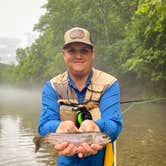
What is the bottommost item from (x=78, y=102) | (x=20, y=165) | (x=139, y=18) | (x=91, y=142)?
(x=20, y=165)

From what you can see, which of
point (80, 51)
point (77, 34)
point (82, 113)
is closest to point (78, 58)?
point (80, 51)

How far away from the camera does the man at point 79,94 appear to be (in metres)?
3.58

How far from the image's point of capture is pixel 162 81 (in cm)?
2981

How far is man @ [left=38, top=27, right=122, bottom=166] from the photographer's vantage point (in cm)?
358

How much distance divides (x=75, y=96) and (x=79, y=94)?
0.16 feet

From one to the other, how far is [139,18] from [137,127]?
13.5m

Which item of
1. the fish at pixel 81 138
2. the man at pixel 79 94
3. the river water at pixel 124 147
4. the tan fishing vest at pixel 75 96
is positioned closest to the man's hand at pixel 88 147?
the fish at pixel 81 138

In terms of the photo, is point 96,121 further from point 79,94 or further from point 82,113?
point 79,94

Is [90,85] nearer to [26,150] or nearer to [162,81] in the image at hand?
[26,150]

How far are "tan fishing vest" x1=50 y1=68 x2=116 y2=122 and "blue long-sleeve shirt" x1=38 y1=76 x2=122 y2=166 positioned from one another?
4cm

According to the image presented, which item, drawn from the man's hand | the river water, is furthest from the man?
the river water

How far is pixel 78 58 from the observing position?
3654 mm

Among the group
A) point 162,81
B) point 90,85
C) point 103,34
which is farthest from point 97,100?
point 103,34

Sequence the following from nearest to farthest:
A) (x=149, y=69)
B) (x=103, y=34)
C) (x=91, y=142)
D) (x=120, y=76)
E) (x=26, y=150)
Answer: (x=91, y=142) → (x=26, y=150) → (x=149, y=69) → (x=120, y=76) → (x=103, y=34)
